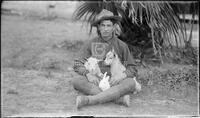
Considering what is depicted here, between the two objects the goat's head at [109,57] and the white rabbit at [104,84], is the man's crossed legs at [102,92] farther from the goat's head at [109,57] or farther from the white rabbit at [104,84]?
the goat's head at [109,57]

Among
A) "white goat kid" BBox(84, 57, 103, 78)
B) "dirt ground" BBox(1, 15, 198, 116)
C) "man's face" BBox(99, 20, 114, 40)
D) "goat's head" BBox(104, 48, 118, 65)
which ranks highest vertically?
"man's face" BBox(99, 20, 114, 40)

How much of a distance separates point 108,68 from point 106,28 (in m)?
0.46

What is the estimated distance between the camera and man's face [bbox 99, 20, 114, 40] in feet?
13.0

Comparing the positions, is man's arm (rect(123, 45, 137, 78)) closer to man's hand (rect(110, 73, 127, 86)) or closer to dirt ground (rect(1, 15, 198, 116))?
man's hand (rect(110, 73, 127, 86))

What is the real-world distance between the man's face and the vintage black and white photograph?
11 mm

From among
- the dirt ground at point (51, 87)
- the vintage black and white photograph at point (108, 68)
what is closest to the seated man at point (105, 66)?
the vintage black and white photograph at point (108, 68)

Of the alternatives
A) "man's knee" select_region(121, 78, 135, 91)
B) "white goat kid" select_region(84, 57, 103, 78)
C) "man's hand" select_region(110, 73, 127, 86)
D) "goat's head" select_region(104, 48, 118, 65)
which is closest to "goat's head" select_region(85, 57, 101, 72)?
"white goat kid" select_region(84, 57, 103, 78)

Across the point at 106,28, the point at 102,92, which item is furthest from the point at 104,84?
the point at 106,28

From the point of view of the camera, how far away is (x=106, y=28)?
13.0ft

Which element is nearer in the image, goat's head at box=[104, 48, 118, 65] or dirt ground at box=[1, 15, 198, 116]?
dirt ground at box=[1, 15, 198, 116]

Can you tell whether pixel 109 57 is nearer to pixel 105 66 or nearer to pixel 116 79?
pixel 105 66

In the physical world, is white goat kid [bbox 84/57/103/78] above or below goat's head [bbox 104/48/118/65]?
below

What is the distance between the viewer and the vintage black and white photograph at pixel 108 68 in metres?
3.88

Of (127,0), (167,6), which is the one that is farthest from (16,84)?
(167,6)
